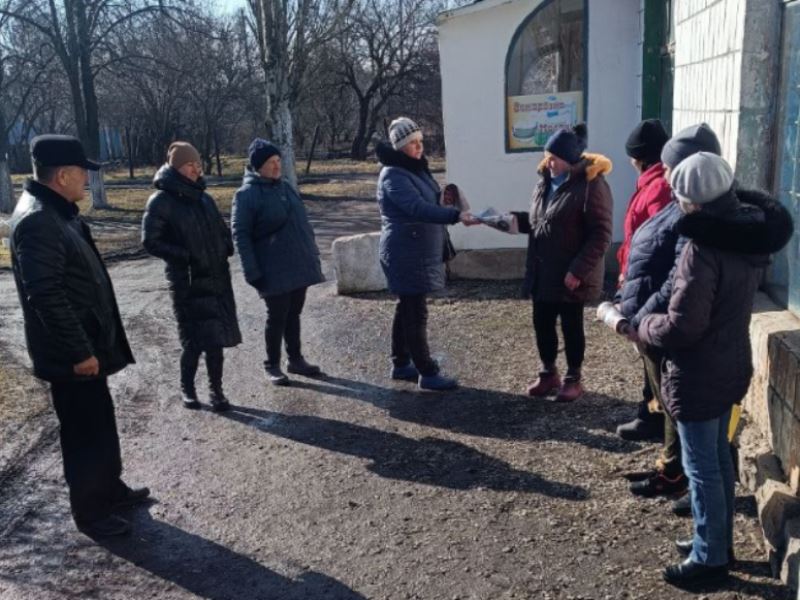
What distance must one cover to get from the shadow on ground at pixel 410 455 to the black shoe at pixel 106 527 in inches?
50.2

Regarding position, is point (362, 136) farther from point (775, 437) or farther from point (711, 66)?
point (775, 437)

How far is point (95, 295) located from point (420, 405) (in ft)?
7.63

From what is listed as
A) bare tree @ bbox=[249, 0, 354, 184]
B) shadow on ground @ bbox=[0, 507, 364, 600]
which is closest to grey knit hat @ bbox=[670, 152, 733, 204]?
shadow on ground @ bbox=[0, 507, 364, 600]

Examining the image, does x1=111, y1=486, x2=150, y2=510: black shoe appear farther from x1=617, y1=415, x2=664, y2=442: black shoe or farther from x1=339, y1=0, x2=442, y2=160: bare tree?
x1=339, y1=0, x2=442, y2=160: bare tree

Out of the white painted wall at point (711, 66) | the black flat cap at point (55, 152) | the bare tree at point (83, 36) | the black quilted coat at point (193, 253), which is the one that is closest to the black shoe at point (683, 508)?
the white painted wall at point (711, 66)

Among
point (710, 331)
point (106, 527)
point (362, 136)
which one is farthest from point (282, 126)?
point (362, 136)

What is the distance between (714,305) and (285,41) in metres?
15.1

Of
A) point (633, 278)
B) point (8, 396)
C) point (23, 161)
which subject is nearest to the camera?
point (633, 278)

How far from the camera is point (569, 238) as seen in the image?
16.0ft

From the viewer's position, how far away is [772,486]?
3.40 metres

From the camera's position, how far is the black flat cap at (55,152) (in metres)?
3.75

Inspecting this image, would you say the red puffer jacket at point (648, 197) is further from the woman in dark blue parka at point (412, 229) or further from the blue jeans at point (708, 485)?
the woman in dark blue parka at point (412, 229)

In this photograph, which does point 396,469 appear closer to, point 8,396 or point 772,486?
point 772,486

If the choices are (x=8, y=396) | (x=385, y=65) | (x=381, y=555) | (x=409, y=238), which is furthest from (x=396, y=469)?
(x=385, y=65)
